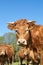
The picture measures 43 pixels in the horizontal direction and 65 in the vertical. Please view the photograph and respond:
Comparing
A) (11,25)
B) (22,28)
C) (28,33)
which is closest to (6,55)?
(11,25)

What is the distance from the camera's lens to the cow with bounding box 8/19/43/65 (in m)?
14.0

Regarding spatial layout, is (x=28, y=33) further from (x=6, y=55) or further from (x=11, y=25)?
(x=6, y=55)

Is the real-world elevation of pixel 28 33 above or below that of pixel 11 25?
below

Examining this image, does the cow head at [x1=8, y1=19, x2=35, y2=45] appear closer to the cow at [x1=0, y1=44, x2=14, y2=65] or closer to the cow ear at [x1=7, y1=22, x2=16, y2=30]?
the cow ear at [x1=7, y1=22, x2=16, y2=30]

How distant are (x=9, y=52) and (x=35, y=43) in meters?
13.0

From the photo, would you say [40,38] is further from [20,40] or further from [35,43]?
[20,40]

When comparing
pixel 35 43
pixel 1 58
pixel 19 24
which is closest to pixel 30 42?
pixel 35 43

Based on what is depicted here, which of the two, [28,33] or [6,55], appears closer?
[28,33]

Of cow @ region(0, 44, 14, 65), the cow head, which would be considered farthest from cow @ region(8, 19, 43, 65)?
cow @ region(0, 44, 14, 65)

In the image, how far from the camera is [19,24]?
14.4 meters

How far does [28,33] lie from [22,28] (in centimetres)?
59

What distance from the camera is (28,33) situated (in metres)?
14.5

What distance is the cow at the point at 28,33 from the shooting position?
13977 millimetres

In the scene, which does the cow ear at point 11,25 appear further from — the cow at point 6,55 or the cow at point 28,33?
the cow at point 6,55
